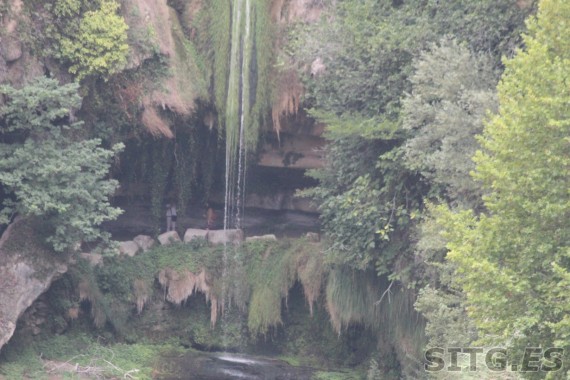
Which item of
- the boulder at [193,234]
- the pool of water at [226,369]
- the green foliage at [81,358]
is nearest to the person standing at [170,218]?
the boulder at [193,234]

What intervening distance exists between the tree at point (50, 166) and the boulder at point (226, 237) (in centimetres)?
495

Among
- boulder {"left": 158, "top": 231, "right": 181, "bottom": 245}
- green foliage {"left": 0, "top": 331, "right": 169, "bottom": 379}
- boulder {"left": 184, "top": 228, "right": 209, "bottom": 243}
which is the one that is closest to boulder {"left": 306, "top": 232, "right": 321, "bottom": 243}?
boulder {"left": 184, "top": 228, "right": 209, "bottom": 243}

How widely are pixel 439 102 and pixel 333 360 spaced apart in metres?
7.51

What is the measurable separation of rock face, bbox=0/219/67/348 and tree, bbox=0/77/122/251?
38 cm

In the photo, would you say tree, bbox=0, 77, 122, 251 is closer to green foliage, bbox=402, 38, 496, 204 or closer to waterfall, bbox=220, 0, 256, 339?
waterfall, bbox=220, 0, 256, 339

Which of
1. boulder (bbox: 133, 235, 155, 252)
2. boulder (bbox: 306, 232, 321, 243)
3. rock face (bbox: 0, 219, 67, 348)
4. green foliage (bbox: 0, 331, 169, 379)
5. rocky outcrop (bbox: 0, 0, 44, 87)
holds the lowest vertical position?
green foliage (bbox: 0, 331, 169, 379)

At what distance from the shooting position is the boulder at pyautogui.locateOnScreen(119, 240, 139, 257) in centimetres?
2123

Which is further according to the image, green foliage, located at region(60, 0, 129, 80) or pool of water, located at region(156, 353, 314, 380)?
pool of water, located at region(156, 353, 314, 380)

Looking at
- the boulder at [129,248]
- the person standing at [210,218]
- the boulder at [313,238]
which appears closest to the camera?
the boulder at [313,238]

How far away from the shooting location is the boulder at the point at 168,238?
22094mm

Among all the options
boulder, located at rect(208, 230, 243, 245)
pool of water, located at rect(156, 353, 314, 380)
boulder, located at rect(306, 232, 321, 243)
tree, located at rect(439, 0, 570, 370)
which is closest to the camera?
A: tree, located at rect(439, 0, 570, 370)

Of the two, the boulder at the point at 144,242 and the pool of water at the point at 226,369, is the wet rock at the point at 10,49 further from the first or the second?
the pool of water at the point at 226,369

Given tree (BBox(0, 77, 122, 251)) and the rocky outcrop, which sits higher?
the rocky outcrop

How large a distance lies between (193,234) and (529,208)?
13.9 metres
